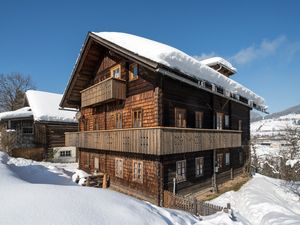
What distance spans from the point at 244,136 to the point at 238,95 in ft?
22.3

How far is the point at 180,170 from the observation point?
14.3 m

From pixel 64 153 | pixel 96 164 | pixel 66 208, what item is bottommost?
pixel 64 153

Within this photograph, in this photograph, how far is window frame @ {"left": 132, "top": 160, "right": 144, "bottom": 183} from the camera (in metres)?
14.0

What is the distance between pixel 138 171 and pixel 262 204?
24.4 feet

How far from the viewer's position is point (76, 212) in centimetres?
533

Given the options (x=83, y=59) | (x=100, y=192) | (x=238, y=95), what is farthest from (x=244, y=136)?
(x=100, y=192)

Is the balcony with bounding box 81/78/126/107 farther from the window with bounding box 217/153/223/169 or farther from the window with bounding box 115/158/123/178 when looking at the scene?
the window with bounding box 217/153/223/169

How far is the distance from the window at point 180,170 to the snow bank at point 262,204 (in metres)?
2.30

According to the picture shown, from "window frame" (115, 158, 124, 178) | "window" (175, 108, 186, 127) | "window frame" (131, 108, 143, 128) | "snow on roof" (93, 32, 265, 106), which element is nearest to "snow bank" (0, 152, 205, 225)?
"snow on roof" (93, 32, 265, 106)

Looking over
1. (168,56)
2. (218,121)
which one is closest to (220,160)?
(218,121)

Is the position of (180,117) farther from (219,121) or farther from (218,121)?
(219,121)

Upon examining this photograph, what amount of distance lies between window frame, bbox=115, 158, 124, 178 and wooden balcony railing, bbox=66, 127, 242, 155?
131cm

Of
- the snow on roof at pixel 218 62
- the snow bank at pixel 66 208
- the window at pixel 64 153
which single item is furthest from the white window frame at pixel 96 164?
the snow on roof at pixel 218 62

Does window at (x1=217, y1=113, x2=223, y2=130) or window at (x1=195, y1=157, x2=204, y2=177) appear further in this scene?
window at (x1=217, y1=113, x2=223, y2=130)
